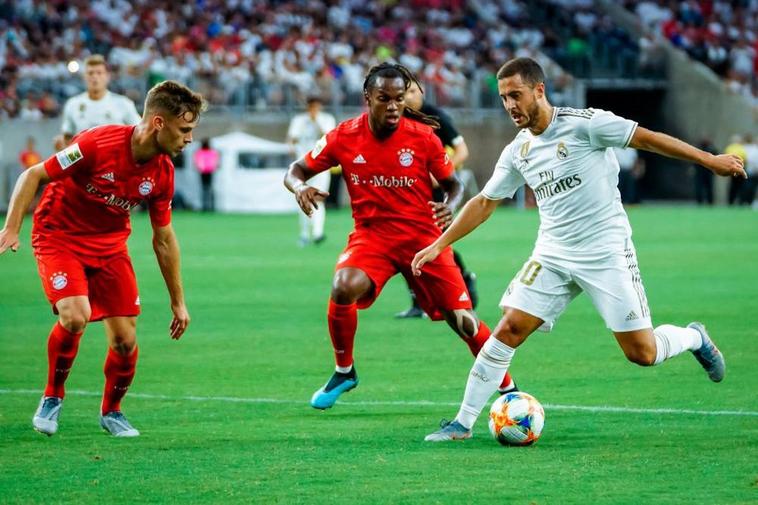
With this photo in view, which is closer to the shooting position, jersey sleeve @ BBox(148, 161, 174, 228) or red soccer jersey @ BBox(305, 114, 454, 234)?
jersey sleeve @ BBox(148, 161, 174, 228)

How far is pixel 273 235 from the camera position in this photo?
28.8 metres

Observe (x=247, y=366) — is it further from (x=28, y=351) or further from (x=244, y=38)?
(x=244, y=38)

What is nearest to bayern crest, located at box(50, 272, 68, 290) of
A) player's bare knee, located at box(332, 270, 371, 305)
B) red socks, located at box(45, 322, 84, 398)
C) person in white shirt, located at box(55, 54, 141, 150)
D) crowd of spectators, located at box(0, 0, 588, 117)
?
red socks, located at box(45, 322, 84, 398)

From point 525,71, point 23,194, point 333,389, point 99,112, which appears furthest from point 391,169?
point 99,112

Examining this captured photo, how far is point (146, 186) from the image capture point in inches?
328

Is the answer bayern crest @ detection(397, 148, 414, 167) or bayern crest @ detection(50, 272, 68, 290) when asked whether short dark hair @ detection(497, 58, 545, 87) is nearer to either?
bayern crest @ detection(397, 148, 414, 167)

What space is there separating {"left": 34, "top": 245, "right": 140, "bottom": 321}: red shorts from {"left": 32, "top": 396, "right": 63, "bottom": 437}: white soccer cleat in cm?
53

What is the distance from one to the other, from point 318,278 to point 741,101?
31.2 meters

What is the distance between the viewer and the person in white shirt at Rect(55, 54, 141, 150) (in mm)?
15914

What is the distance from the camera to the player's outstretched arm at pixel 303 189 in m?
9.16

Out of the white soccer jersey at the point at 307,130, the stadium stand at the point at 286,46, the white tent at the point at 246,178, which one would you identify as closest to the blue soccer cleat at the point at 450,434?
the white soccer jersey at the point at 307,130

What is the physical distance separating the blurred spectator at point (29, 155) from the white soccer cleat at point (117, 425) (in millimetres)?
28517

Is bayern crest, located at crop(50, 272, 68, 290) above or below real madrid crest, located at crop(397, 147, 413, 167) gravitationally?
below

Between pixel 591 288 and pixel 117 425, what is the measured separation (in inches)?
111
